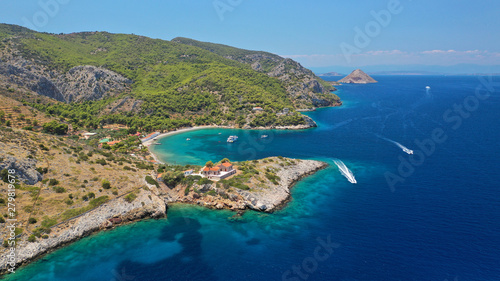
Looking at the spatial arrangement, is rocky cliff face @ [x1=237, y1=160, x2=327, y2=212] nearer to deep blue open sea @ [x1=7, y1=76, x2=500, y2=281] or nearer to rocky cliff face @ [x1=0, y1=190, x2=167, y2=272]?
deep blue open sea @ [x1=7, y1=76, x2=500, y2=281]

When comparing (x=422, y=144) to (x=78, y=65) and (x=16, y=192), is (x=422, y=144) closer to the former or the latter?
(x=16, y=192)

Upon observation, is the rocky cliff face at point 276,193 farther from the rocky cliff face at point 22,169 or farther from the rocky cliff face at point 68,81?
the rocky cliff face at point 68,81

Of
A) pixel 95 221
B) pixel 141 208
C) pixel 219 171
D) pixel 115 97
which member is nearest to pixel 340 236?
pixel 219 171

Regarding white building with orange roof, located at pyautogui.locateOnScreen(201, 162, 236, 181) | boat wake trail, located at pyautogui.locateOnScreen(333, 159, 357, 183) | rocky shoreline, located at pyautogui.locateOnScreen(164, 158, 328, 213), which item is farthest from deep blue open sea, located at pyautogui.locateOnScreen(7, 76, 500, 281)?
white building with orange roof, located at pyautogui.locateOnScreen(201, 162, 236, 181)

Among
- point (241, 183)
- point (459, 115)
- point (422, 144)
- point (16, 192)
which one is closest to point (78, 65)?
point (16, 192)

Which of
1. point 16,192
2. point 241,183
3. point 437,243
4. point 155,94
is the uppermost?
point 155,94

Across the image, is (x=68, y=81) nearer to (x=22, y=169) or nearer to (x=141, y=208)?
(x=22, y=169)
